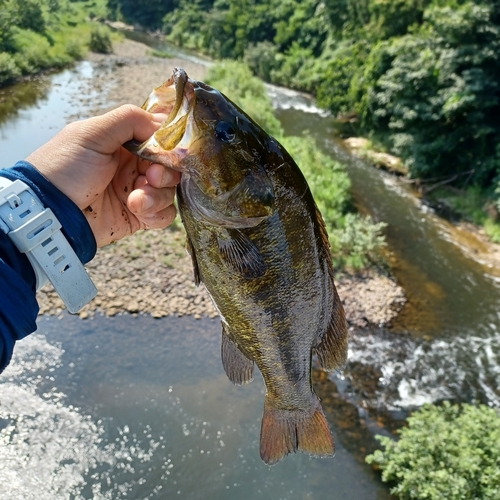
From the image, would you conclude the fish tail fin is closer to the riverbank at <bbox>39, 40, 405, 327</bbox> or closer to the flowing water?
the flowing water

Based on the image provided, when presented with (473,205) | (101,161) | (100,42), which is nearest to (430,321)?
(473,205)

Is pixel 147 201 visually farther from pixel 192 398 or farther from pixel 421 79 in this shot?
pixel 421 79

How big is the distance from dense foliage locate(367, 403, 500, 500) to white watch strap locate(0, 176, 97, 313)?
5.96m

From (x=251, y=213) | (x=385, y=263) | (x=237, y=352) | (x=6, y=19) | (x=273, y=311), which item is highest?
(x=251, y=213)

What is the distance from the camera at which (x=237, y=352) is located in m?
2.60

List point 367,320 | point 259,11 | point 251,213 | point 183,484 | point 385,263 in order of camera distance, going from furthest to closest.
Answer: point 259,11 < point 385,263 < point 367,320 < point 183,484 < point 251,213

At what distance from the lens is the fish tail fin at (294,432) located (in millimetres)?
2680

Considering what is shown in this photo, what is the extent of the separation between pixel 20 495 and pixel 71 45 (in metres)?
36.4

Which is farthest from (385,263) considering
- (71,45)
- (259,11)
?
(259,11)

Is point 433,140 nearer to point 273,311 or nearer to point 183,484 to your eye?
point 183,484

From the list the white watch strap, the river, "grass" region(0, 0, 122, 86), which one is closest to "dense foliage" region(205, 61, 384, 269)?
the river

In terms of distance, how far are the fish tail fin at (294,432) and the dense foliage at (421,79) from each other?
1515cm

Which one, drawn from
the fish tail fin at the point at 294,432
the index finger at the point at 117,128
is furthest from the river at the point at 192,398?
the index finger at the point at 117,128

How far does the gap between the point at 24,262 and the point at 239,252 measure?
3.44 ft
